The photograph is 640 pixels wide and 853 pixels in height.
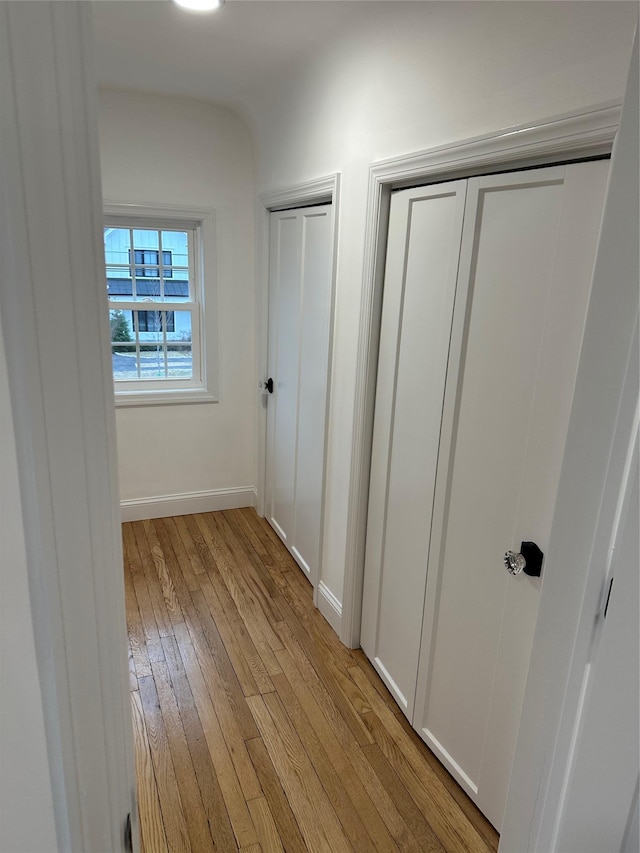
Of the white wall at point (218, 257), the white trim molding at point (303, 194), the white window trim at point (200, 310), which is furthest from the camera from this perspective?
the white window trim at point (200, 310)

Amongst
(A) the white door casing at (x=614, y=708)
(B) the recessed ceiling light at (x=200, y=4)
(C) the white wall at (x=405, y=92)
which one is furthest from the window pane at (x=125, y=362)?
(A) the white door casing at (x=614, y=708)

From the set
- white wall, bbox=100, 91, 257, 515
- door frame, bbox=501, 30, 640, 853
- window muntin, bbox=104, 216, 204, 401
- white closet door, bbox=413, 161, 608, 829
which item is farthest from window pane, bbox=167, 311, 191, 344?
door frame, bbox=501, 30, 640, 853

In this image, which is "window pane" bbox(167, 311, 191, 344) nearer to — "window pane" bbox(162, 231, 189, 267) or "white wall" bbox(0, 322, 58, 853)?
"window pane" bbox(162, 231, 189, 267)

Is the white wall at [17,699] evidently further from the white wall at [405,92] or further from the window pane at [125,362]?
the window pane at [125,362]

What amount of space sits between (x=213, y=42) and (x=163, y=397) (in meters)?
1.95

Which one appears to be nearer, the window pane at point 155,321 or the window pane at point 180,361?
the window pane at point 155,321

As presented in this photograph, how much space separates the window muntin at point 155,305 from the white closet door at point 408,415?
6.18 ft

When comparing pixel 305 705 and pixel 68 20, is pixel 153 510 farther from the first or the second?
pixel 68 20

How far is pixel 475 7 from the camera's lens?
1490mm

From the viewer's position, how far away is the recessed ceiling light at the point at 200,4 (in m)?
1.95

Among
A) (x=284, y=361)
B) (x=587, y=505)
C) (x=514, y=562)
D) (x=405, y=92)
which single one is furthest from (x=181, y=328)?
Answer: (x=587, y=505)

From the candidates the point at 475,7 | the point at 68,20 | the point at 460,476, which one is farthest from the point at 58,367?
the point at 475,7

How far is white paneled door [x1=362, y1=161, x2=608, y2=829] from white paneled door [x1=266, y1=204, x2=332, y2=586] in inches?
23.2

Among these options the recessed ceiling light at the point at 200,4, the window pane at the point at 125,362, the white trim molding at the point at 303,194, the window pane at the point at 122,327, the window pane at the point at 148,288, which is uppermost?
the recessed ceiling light at the point at 200,4
